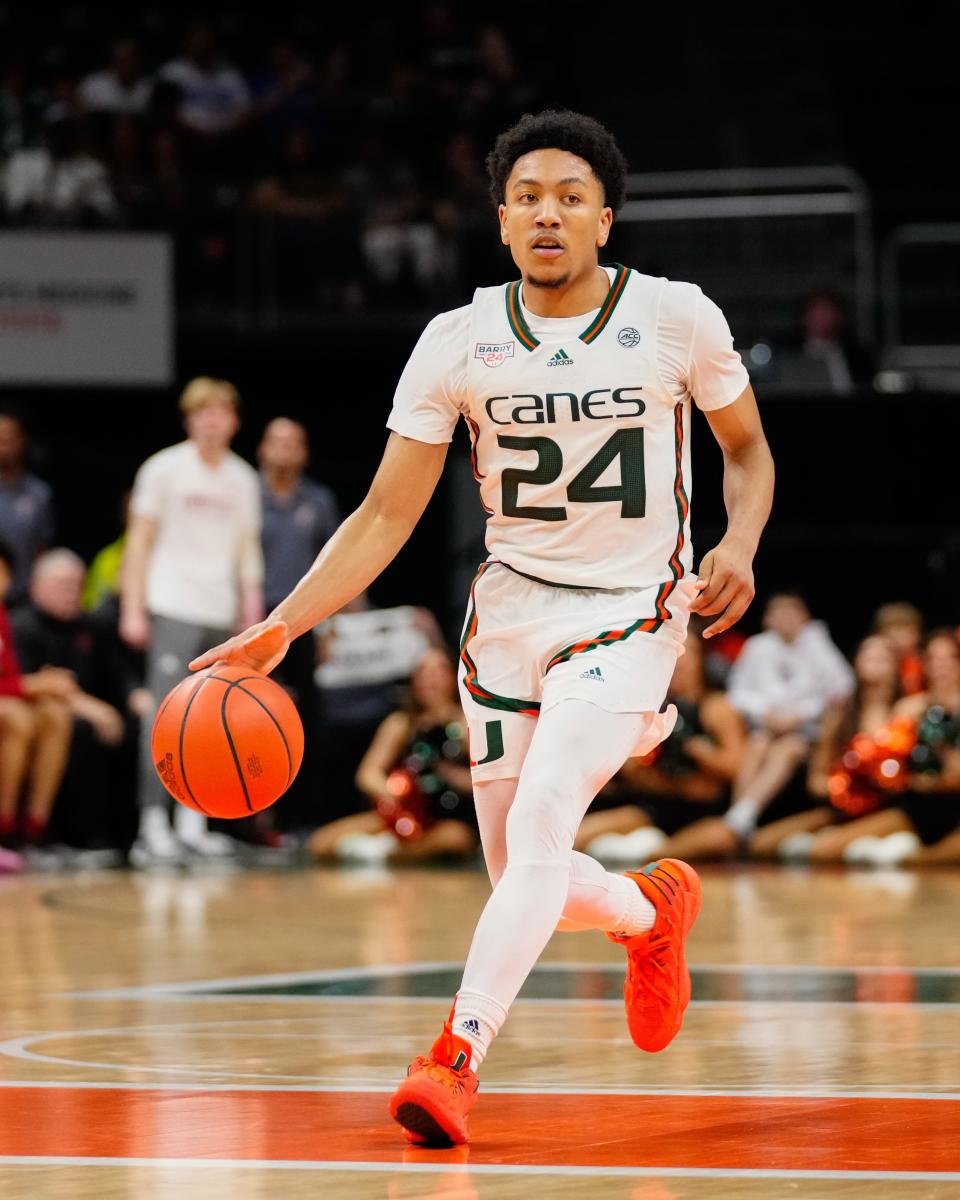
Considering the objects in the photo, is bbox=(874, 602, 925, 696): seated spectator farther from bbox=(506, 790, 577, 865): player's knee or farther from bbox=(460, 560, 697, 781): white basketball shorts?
bbox=(506, 790, 577, 865): player's knee

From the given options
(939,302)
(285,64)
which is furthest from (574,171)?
(285,64)

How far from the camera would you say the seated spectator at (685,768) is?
12.7m

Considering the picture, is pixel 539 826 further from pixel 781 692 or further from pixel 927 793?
pixel 781 692

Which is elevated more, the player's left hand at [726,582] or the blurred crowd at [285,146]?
the blurred crowd at [285,146]

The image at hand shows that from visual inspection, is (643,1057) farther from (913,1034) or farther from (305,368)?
(305,368)

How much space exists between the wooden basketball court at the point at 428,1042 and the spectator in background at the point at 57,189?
23.7ft

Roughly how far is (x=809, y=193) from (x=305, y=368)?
410cm

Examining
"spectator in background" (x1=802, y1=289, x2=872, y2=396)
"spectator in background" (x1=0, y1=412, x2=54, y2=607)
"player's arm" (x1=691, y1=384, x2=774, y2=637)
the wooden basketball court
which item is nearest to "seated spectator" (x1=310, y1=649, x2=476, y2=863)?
"spectator in background" (x1=0, y1=412, x2=54, y2=607)

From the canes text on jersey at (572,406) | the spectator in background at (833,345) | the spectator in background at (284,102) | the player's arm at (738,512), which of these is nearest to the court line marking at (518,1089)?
the player's arm at (738,512)

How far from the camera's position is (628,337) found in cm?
488

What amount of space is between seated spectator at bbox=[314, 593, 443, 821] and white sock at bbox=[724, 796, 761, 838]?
7.76ft

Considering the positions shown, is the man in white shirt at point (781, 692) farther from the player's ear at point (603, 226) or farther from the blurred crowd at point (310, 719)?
the player's ear at point (603, 226)

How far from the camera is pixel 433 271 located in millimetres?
16047

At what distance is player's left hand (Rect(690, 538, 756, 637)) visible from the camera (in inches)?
186
